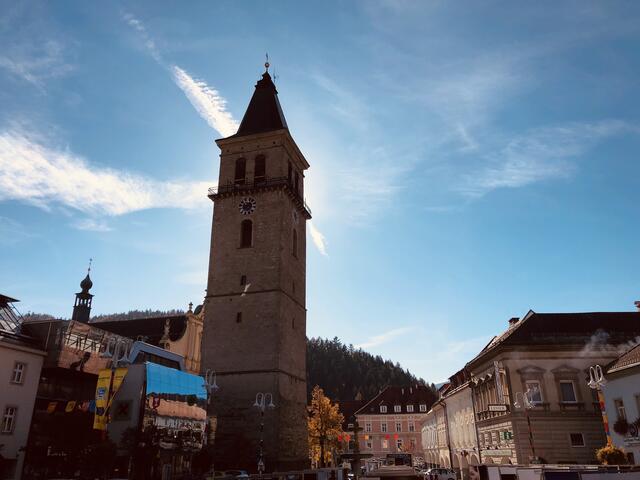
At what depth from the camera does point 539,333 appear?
36.8 metres

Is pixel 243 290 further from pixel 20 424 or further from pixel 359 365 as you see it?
pixel 359 365

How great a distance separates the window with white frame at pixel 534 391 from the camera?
34188 mm

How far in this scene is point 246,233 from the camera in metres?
45.4

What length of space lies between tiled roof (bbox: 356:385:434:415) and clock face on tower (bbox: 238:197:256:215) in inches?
2374

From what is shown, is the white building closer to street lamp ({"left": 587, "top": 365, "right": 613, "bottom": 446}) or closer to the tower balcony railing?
street lamp ({"left": 587, "top": 365, "right": 613, "bottom": 446})

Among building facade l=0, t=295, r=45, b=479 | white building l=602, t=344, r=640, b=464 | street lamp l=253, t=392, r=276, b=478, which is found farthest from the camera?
street lamp l=253, t=392, r=276, b=478

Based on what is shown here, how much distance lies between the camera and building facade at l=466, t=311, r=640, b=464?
32781mm

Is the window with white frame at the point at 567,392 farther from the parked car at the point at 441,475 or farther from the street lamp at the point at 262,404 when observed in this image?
the street lamp at the point at 262,404

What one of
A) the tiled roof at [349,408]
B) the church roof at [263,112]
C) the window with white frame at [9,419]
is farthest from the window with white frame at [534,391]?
the tiled roof at [349,408]

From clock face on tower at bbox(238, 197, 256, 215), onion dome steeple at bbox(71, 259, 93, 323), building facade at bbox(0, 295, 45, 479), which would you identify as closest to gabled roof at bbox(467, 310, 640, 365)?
clock face on tower at bbox(238, 197, 256, 215)

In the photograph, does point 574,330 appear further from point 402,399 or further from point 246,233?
point 402,399

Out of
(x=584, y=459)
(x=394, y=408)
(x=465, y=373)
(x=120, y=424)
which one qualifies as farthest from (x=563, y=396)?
(x=394, y=408)

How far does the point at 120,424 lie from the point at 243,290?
46.8ft

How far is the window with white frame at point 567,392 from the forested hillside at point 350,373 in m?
114
